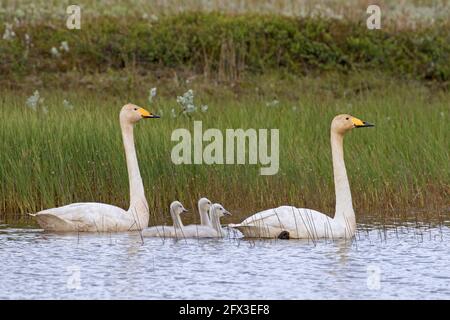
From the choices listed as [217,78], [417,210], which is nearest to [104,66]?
[217,78]

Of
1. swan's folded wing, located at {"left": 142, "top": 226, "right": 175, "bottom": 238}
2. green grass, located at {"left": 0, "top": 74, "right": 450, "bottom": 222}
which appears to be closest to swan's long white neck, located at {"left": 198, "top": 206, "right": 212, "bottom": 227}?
swan's folded wing, located at {"left": 142, "top": 226, "right": 175, "bottom": 238}

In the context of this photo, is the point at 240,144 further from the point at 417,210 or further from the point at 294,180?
the point at 417,210

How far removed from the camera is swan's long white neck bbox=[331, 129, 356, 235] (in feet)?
42.8

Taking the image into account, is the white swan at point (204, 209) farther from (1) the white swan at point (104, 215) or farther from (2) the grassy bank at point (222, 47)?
(2) the grassy bank at point (222, 47)

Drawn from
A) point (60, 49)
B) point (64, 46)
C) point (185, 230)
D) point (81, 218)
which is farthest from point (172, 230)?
point (60, 49)

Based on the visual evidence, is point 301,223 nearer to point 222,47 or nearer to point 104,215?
point 104,215

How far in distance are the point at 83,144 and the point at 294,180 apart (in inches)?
91.4

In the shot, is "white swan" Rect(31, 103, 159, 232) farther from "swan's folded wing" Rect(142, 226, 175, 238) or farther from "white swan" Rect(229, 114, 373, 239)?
"white swan" Rect(229, 114, 373, 239)

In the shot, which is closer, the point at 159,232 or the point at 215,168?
the point at 159,232

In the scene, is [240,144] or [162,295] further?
[240,144]

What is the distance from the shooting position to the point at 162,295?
1043 centimetres

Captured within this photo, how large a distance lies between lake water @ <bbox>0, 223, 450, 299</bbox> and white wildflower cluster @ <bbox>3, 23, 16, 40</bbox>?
11.2 metres

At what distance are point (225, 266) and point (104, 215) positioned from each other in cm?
212

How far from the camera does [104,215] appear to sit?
13.3 meters
